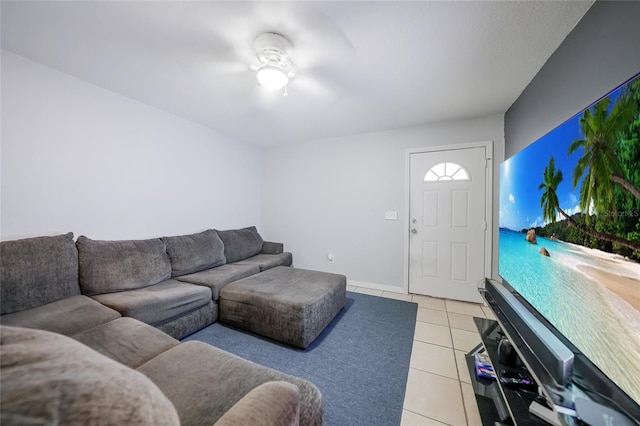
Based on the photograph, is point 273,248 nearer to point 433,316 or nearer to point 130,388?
point 433,316

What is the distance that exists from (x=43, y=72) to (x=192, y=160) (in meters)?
1.40

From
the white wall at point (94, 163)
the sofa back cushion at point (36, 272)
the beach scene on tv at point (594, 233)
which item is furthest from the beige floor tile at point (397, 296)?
the sofa back cushion at point (36, 272)

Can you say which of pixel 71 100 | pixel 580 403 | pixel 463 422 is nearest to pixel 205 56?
pixel 71 100

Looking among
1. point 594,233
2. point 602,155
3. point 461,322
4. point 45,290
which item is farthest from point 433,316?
point 45,290

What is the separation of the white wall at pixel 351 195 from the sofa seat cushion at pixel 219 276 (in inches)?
49.2

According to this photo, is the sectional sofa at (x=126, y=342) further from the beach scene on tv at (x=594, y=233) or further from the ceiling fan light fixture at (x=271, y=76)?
the ceiling fan light fixture at (x=271, y=76)

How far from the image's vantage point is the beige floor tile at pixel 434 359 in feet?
5.41

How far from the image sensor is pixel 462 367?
5.49 feet

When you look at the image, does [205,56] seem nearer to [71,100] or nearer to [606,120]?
[71,100]

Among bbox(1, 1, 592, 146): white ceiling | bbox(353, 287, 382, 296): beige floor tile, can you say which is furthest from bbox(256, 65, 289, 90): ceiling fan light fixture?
bbox(353, 287, 382, 296): beige floor tile

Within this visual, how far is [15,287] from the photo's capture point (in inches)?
59.9

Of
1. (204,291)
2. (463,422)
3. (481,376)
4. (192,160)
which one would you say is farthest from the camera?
(192,160)

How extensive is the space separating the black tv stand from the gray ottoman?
117 centimetres

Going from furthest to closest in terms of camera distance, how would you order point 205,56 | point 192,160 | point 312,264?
1. point 312,264
2. point 192,160
3. point 205,56
